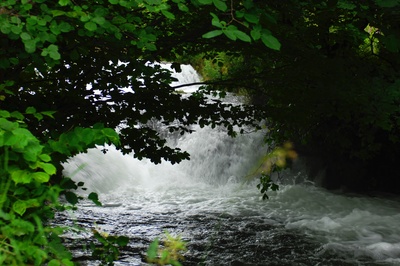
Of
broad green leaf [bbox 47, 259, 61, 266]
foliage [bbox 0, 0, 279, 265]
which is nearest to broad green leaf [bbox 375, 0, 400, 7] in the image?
foliage [bbox 0, 0, 279, 265]

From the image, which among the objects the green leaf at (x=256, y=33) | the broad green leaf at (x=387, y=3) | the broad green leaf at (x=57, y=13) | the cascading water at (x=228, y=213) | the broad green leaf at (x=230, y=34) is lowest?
the cascading water at (x=228, y=213)

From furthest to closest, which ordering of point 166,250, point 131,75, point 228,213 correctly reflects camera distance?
point 228,213 → point 131,75 → point 166,250

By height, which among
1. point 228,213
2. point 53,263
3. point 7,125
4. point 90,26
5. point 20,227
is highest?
point 90,26

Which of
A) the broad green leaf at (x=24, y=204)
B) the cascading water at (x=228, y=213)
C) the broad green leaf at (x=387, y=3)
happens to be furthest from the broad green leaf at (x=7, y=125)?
the cascading water at (x=228, y=213)

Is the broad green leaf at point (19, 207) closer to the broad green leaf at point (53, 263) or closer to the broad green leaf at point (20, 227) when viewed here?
the broad green leaf at point (20, 227)

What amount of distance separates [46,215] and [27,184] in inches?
9.0

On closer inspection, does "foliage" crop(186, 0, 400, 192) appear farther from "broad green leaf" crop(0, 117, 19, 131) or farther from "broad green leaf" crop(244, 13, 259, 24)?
"broad green leaf" crop(0, 117, 19, 131)

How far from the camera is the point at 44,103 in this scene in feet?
11.5

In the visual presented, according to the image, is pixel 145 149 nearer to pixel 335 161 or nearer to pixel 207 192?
pixel 207 192

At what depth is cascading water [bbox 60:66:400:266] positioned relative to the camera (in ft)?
20.0

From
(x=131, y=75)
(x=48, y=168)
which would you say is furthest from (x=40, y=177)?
(x=131, y=75)

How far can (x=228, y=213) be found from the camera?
8.20 m

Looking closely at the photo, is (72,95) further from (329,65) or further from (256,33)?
(329,65)

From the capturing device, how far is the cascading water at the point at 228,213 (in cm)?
609
